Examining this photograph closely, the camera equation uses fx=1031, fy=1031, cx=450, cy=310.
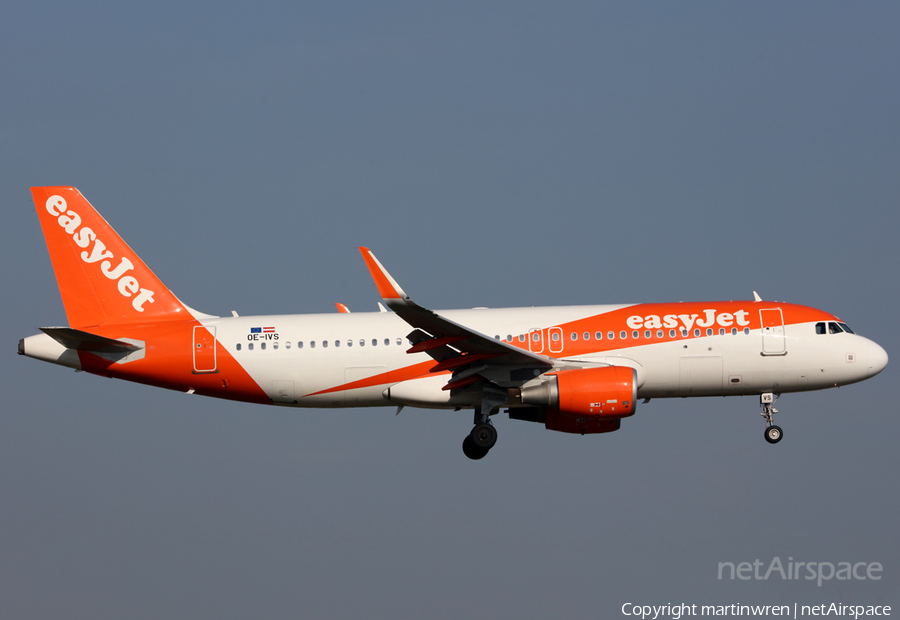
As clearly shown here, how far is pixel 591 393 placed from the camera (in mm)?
30359

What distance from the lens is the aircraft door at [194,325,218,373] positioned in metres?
32.6

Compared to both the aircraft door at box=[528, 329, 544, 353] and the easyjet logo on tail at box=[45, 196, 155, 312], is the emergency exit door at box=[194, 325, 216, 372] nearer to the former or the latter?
the easyjet logo on tail at box=[45, 196, 155, 312]

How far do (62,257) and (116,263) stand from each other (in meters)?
1.77

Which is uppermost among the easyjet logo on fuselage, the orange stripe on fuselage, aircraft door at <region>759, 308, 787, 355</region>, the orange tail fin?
the orange tail fin

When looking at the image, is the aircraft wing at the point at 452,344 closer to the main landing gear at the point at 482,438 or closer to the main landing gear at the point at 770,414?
the main landing gear at the point at 482,438

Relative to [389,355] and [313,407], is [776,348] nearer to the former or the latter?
[389,355]

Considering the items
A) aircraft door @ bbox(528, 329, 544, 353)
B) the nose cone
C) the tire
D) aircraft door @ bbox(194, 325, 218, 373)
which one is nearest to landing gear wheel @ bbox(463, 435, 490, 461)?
aircraft door @ bbox(528, 329, 544, 353)

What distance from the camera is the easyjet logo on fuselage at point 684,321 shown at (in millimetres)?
32062

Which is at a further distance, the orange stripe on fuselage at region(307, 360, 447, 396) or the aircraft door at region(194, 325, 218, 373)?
the aircraft door at region(194, 325, 218, 373)

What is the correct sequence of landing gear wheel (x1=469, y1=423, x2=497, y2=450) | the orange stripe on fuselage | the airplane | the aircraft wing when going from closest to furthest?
the aircraft wing → the airplane → the orange stripe on fuselage → landing gear wheel (x1=469, y1=423, x2=497, y2=450)

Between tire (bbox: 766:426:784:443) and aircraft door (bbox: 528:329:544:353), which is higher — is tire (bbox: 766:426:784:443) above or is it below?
below

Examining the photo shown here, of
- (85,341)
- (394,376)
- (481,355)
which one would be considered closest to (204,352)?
(85,341)

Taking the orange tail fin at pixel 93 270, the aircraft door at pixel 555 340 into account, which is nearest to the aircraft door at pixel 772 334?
the aircraft door at pixel 555 340

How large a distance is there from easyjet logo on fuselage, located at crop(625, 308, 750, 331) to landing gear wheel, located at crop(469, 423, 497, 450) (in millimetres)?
5462
